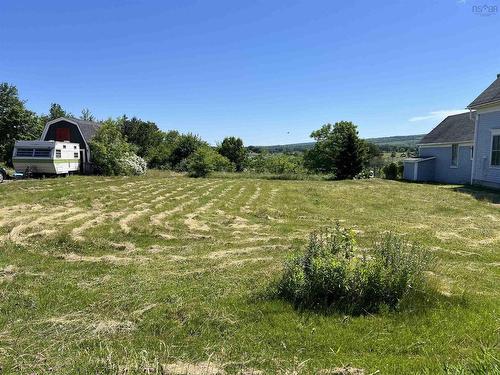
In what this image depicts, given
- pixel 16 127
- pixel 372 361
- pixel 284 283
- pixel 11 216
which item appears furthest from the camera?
pixel 16 127

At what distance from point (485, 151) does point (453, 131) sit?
20.8 ft

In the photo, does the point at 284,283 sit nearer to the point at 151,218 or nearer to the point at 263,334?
the point at 263,334

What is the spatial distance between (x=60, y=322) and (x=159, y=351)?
54.0 inches

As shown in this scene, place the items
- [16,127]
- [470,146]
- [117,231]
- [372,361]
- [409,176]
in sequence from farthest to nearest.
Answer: [16,127] < [409,176] < [470,146] < [117,231] < [372,361]

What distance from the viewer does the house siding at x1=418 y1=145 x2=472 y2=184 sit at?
23234 mm

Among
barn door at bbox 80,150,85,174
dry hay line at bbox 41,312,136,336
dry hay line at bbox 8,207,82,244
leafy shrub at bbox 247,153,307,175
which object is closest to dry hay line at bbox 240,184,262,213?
dry hay line at bbox 8,207,82,244

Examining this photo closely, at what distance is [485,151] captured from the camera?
19.7 m

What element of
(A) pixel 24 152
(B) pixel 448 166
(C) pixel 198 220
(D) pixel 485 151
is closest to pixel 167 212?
(C) pixel 198 220

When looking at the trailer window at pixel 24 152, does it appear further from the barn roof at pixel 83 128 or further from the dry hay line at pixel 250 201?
the dry hay line at pixel 250 201

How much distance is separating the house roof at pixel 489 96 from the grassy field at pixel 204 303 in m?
10.6

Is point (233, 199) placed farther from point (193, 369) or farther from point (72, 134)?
point (72, 134)

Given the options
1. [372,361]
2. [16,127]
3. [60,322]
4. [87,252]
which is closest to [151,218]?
[87,252]

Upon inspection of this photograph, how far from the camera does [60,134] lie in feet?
91.1

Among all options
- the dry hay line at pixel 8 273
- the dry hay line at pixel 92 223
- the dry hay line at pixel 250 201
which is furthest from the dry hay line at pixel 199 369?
the dry hay line at pixel 250 201
